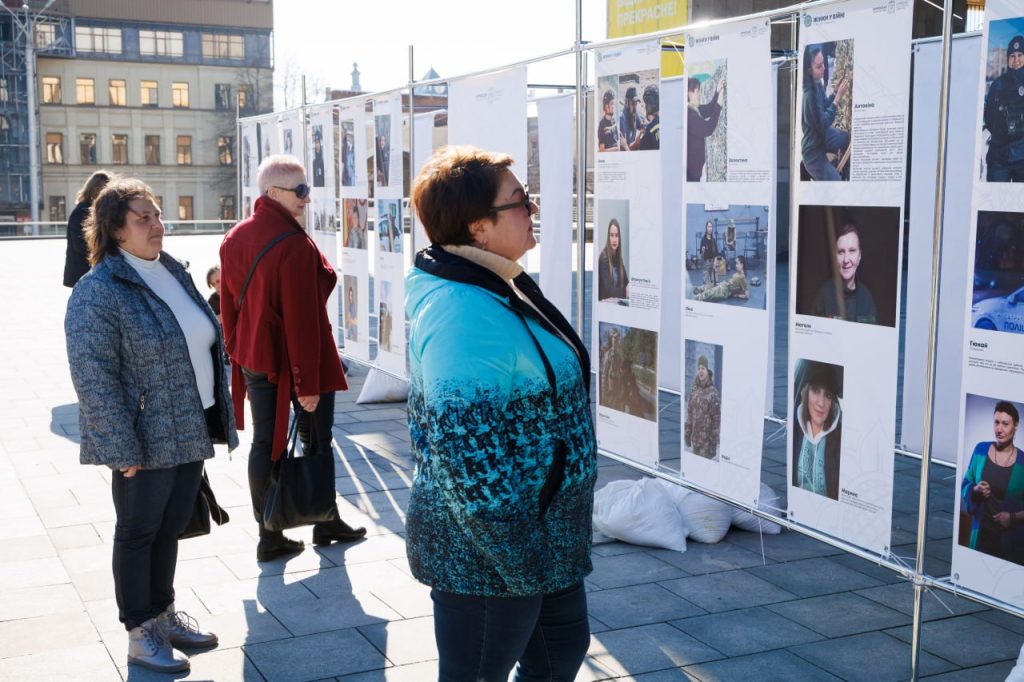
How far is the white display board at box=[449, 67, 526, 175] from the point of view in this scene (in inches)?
259

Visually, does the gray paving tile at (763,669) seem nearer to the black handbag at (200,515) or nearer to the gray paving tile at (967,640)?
the gray paving tile at (967,640)

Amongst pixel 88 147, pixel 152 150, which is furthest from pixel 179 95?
pixel 88 147

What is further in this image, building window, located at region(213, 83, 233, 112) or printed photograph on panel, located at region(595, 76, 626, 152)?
building window, located at region(213, 83, 233, 112)

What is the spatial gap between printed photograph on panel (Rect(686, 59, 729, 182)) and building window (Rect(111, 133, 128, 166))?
6878 cm

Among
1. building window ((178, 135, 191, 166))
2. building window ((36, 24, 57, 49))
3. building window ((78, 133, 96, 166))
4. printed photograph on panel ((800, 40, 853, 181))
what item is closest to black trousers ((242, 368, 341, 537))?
printed photograph on panel ((800, 40, 853, 181))

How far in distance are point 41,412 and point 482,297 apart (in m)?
7.77

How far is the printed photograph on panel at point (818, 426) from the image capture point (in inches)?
169

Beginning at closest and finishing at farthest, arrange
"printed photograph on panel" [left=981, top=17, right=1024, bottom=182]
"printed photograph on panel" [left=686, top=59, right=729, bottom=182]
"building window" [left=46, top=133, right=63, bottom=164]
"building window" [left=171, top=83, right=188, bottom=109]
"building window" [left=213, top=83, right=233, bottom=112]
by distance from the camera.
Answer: "printed photograph on panel" [left=981, top=17, right=1024, bottom=182] → "printed photograph on panel" [left=686, top=59, right=729, bottom=182] → "building window" [left=46, top=133, right=63, bottom=164] → "building window" [left=171, top=83, right=188, bottom=109] → "building window" [left=213, top=83, right=233, bottom=112]

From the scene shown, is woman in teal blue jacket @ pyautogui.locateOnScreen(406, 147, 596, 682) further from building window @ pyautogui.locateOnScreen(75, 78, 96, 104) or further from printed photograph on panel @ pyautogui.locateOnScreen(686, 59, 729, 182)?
building window @ pyautogui.locateOnScreen(75, 78, 96, 104)

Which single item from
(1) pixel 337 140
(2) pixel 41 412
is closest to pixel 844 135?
(1) pixel 337 140

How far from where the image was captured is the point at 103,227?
411 centimetres

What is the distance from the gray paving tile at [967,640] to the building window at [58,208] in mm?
67351

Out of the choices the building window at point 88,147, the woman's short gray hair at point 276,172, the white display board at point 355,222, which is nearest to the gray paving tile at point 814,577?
the woman's short gray hair at point 276,172

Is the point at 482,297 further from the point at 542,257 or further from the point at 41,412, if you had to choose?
the point at 41,412
